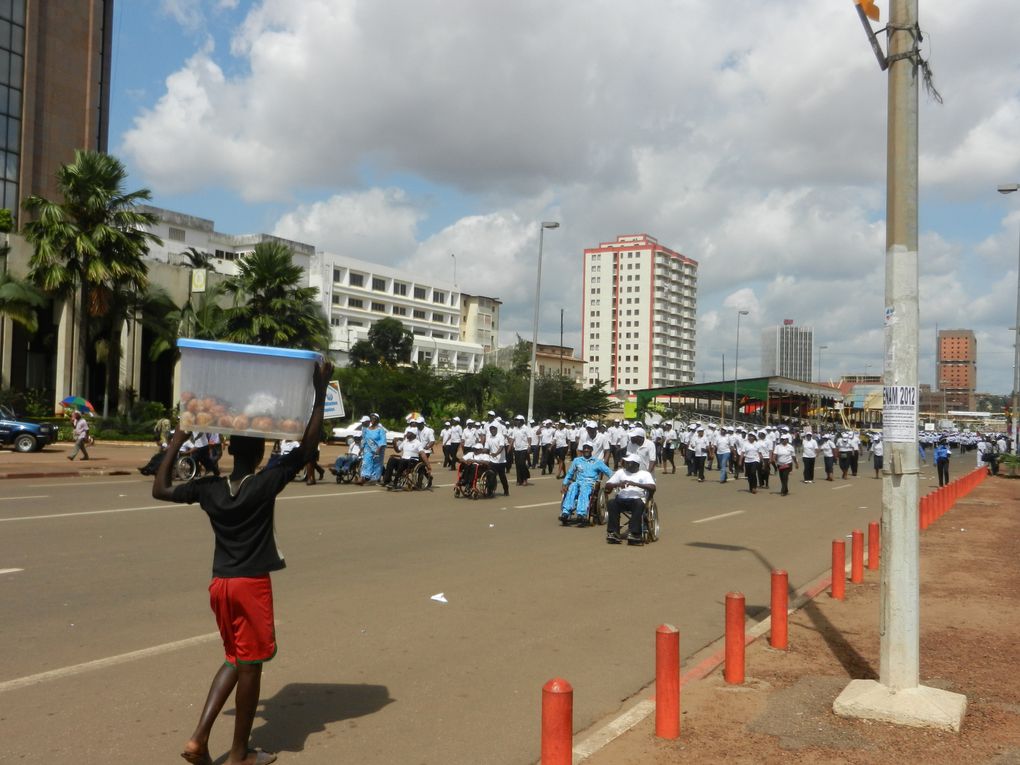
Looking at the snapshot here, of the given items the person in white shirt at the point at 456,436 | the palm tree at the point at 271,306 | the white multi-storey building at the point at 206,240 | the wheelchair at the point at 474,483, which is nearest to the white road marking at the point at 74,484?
the wheelchair at the point at 474,483

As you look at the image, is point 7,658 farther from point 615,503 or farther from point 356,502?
point 356,502

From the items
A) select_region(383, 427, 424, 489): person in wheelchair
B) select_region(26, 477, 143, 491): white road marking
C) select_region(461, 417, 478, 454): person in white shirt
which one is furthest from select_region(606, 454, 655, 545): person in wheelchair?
select_region(461, 417, 478, 454): person in white shirt

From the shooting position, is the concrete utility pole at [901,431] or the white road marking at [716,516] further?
the white road marking at [716,516]

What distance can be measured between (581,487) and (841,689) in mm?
9208

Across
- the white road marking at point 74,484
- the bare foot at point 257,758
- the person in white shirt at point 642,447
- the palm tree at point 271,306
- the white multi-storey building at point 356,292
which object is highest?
the white multi-storey building at point 356,292

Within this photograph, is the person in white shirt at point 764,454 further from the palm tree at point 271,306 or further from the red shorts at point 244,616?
the red shorts at point 244,616

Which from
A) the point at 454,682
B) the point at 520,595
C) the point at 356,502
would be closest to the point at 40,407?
the point at 356,502

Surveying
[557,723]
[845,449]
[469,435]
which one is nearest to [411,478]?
[469,435]

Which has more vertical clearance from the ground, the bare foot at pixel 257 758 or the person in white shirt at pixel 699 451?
the person in white shirt at pixel 699 451

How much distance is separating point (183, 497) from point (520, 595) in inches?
206

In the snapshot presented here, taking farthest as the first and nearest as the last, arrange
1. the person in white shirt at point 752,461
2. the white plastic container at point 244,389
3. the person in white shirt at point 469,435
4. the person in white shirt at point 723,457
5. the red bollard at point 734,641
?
the person in white shirt at point 723,457, the person in white shirt at point 469,435, the person in white shirt at point 752,461, the red bollard at point 734,641, the white plastic container at point 244,389

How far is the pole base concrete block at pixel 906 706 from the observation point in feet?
18.0

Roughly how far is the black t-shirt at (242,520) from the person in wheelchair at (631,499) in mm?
9211

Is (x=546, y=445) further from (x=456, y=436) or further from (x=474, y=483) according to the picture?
(x=474, y=483)
